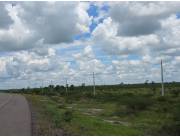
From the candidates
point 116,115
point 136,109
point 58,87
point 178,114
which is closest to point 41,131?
point 178,114

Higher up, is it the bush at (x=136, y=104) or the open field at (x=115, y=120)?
the bush at (x=136, y=104)

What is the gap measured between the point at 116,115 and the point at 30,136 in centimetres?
1398

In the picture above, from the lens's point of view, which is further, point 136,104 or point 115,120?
point 136,104

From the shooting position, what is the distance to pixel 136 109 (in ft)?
99.0

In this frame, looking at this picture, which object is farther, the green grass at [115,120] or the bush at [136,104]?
the bush at [136,104]

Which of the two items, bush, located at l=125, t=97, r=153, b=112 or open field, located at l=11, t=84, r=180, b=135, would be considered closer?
open field, located at l=11, t=84, r=180, b=135

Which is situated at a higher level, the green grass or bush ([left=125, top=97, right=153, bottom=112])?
bush ([left=125, top=97, right=153, bottom=112])

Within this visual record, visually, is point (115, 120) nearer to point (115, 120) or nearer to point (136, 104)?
point (115, 120)

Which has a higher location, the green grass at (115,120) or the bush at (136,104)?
the bush at (136,104)

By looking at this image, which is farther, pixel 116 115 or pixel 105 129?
pixel 116 115

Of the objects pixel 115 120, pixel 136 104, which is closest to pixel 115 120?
pixel 115 120

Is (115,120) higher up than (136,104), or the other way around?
(136,104)

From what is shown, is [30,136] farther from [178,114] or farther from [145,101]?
[145,101]

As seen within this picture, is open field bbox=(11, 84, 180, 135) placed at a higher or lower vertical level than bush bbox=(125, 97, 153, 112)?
lower
